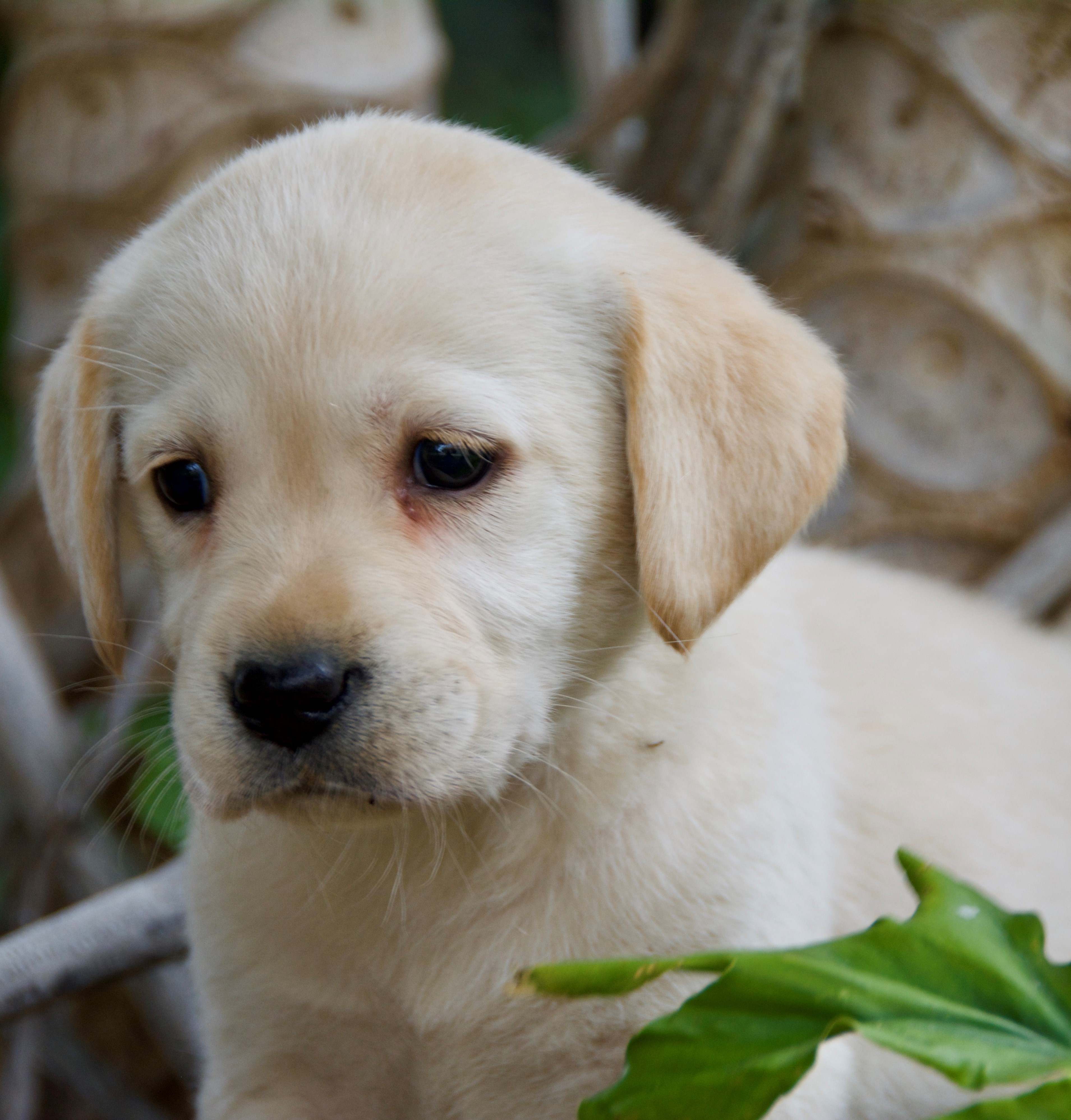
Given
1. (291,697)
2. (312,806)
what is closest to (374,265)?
(291,697)

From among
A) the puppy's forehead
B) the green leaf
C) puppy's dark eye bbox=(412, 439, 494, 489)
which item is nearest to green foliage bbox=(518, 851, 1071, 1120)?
the green leaf

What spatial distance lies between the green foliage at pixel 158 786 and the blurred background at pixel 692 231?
2 centimetres

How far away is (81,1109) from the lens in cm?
393

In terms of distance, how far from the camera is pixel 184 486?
1869 mm

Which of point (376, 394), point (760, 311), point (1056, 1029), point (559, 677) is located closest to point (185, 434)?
point (376, 394)

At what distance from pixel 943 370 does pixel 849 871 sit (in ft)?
5.63

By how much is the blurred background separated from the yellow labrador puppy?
2.86 ft

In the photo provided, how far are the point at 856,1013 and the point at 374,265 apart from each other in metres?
1.12

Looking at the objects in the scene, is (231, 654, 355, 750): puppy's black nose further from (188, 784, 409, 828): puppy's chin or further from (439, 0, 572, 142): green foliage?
(439, 0, 572, 142): green foliage

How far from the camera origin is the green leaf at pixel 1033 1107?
119 cm

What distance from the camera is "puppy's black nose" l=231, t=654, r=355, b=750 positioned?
1.55 metres

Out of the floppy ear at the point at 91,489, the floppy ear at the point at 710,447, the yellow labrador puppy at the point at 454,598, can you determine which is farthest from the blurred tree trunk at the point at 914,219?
the floppy ear at the point at 91,489

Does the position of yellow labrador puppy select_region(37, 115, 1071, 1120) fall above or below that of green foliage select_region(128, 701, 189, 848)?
above

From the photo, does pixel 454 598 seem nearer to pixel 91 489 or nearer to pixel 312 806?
pixel 312 806
